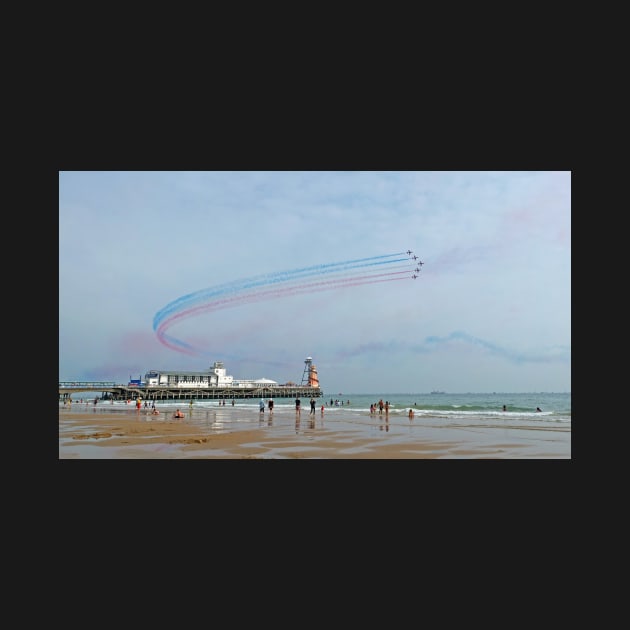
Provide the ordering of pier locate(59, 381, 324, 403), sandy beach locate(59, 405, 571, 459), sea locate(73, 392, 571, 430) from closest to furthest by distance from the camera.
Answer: sandy beach locate(59, 405, 571, 459) → sea locate(73, 392, 571, 430) → pier locate(59, 381, 324, 403)

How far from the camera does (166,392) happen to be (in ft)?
273

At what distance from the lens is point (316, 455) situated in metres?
15.1

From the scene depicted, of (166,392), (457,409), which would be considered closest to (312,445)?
(457,409)

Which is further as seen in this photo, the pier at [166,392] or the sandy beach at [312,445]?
the pier at [166,392]

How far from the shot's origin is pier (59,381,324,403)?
258ft

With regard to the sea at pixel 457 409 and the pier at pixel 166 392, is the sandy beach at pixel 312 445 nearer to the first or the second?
the sea at pixel 457 409

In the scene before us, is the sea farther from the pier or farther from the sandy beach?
the sandy beach

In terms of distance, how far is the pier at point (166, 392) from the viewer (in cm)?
7862

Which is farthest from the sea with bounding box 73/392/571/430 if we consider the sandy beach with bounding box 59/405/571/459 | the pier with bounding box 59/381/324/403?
the sandy beach with bounding box 59/405/571/459

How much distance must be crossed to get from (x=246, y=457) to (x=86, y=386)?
75.5 m

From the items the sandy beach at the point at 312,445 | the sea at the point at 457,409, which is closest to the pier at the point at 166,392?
the sea at the point at 457,409

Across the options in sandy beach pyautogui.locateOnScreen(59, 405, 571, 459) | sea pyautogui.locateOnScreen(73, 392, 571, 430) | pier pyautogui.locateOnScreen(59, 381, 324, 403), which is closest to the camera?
sandy beach pyautogui.locateOnScreen(59, 405, 571, 459)

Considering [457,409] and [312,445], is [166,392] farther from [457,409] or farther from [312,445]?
[312,445]

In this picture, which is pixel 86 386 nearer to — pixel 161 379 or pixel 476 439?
pixel 161 379
